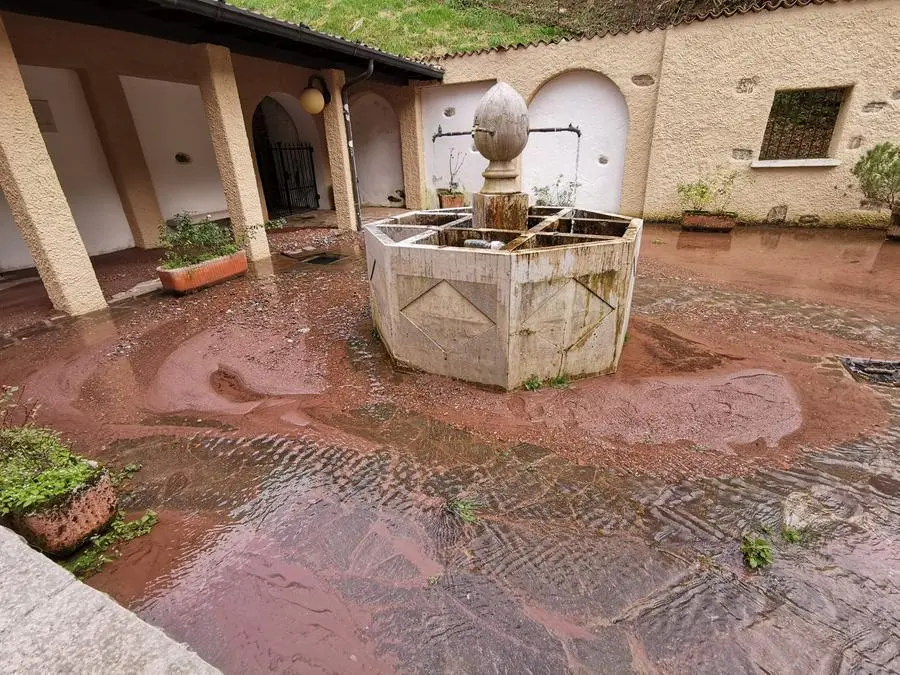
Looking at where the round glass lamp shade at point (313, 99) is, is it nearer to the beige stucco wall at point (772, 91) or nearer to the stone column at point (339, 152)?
the stone column at point (339, 152)

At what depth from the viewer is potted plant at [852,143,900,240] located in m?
7.15

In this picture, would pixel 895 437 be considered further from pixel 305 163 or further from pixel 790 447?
pixel 305 163

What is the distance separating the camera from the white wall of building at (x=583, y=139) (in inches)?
374

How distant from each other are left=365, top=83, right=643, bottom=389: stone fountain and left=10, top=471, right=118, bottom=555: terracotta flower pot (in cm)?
223

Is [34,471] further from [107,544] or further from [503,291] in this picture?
[503,291]

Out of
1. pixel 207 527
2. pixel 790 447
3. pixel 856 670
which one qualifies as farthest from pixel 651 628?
pixel 207 527

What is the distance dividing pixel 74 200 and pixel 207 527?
797 cm

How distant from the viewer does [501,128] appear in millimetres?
3863

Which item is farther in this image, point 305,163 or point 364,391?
point 305,163

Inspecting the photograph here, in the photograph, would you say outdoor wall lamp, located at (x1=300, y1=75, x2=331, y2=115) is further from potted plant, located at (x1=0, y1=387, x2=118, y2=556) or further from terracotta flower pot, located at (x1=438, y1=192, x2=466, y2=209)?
potted plant, located at (x1=0, y1=387, x2=118, y2=556)

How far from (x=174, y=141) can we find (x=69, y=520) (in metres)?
8.81

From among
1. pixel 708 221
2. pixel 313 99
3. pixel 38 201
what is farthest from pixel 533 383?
pixel 313 99

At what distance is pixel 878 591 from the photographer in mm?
1929

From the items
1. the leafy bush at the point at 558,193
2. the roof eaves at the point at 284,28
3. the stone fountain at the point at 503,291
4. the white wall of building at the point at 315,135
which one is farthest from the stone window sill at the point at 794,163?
the white wall of building at the point at 315,135
